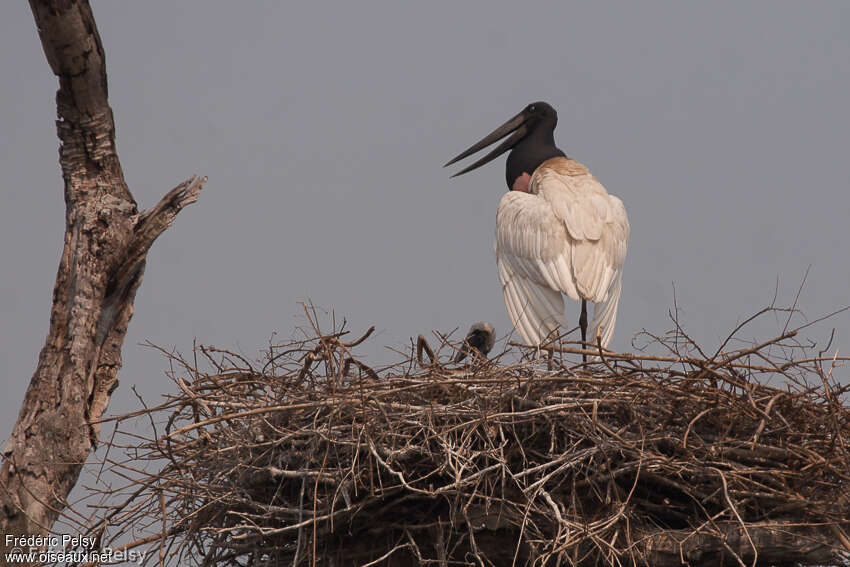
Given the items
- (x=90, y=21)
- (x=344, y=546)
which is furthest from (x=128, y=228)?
(x=344, y=546)

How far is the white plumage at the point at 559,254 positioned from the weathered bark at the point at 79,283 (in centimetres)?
222

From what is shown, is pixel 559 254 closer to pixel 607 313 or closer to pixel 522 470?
pixel 607 313

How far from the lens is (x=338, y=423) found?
5.26 metres

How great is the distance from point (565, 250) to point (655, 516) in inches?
94.6

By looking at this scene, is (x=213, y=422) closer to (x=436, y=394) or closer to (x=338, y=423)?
(x=338, y=423)

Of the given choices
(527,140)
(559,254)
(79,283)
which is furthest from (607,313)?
(79,283)

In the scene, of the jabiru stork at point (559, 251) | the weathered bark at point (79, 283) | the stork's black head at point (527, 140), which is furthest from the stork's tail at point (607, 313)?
the weathered bark at point (79, 283)

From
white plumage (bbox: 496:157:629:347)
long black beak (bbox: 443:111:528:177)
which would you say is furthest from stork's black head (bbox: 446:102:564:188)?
white plumage (bbox: 496:157:629:347)

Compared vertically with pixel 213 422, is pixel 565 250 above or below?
above

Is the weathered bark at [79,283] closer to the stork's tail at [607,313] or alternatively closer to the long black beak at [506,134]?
the stork's tail at [607,313]

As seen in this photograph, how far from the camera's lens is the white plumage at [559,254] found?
24.1 feet

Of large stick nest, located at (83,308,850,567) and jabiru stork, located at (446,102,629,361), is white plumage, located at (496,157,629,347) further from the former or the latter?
large stick nest, located at (83,308,850,567)

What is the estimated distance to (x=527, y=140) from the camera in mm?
9383

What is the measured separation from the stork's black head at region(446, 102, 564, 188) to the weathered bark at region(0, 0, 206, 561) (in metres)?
3.50
